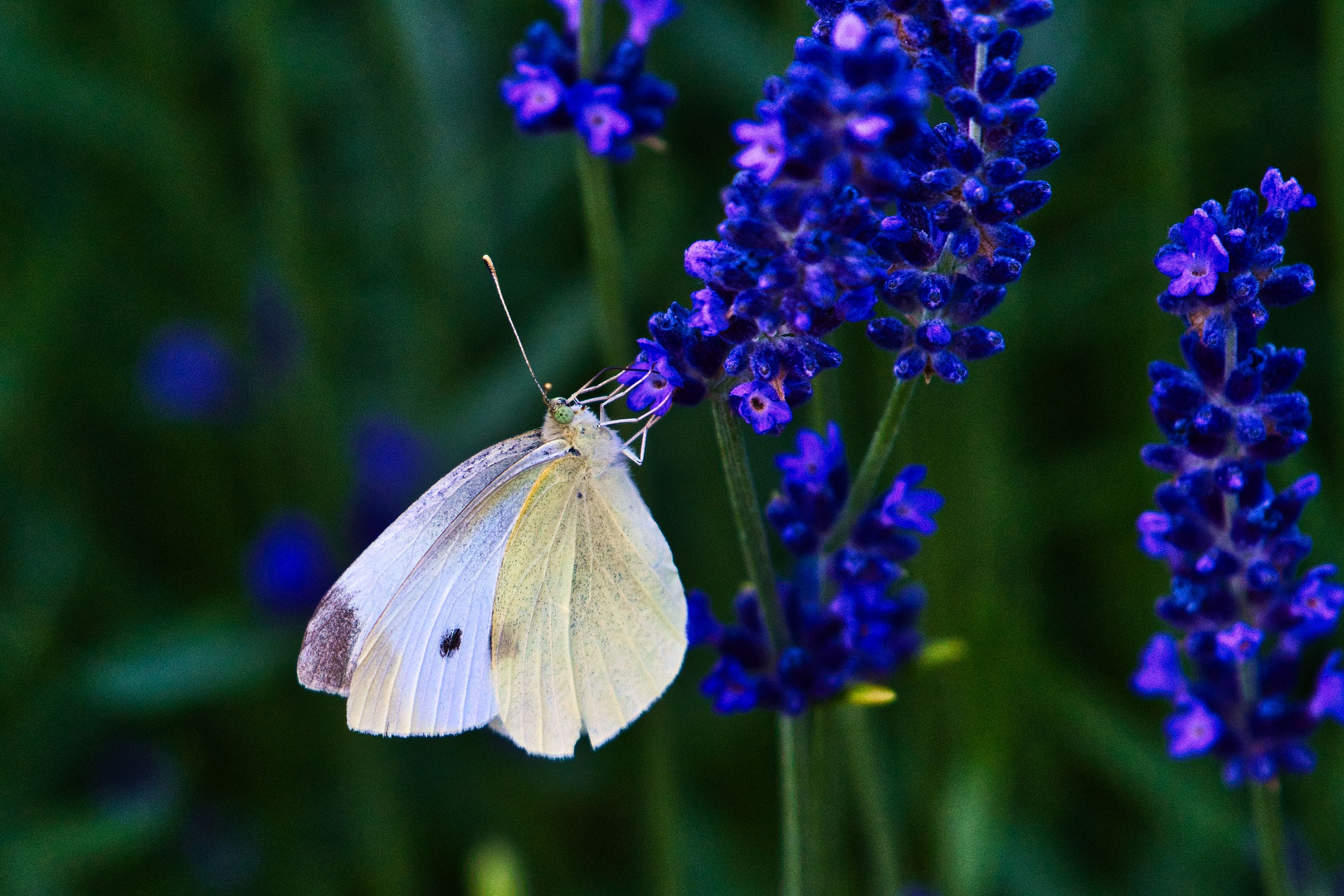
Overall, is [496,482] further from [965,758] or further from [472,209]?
[472,209]

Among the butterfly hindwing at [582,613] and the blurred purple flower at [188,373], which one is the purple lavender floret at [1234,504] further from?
the blurred purple flower at [188,373]

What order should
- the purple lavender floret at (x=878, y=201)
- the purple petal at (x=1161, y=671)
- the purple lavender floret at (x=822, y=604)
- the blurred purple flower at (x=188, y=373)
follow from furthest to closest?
1. the blurred purple flower at (x=188, y=373)
2. the purple petal at (x=1161, y=671)
3. the purple lavender floret at (x=822, y=604)
4. the purple lavender floret at (x=878, y=201)

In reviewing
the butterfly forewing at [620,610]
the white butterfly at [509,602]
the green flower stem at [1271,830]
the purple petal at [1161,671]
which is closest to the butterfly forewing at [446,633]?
the white butterfly at [509,602]

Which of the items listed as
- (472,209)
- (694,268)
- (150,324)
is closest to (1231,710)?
(694,268)

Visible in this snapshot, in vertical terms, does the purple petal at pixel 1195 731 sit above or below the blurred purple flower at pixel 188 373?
below

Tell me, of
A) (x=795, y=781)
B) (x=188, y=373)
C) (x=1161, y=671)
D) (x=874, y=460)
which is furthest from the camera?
(x=188, y=373)

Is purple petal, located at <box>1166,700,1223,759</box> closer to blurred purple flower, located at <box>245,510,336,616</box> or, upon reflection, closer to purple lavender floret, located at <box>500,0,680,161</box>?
purple lavender floret, located at <box>500,0,680,161</box>

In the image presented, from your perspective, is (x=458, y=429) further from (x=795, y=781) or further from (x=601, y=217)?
(x=795, y=781)

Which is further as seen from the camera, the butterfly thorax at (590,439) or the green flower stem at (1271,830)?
the butterfly thorax at (590,439)

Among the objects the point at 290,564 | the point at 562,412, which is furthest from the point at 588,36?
the point at 290,564
